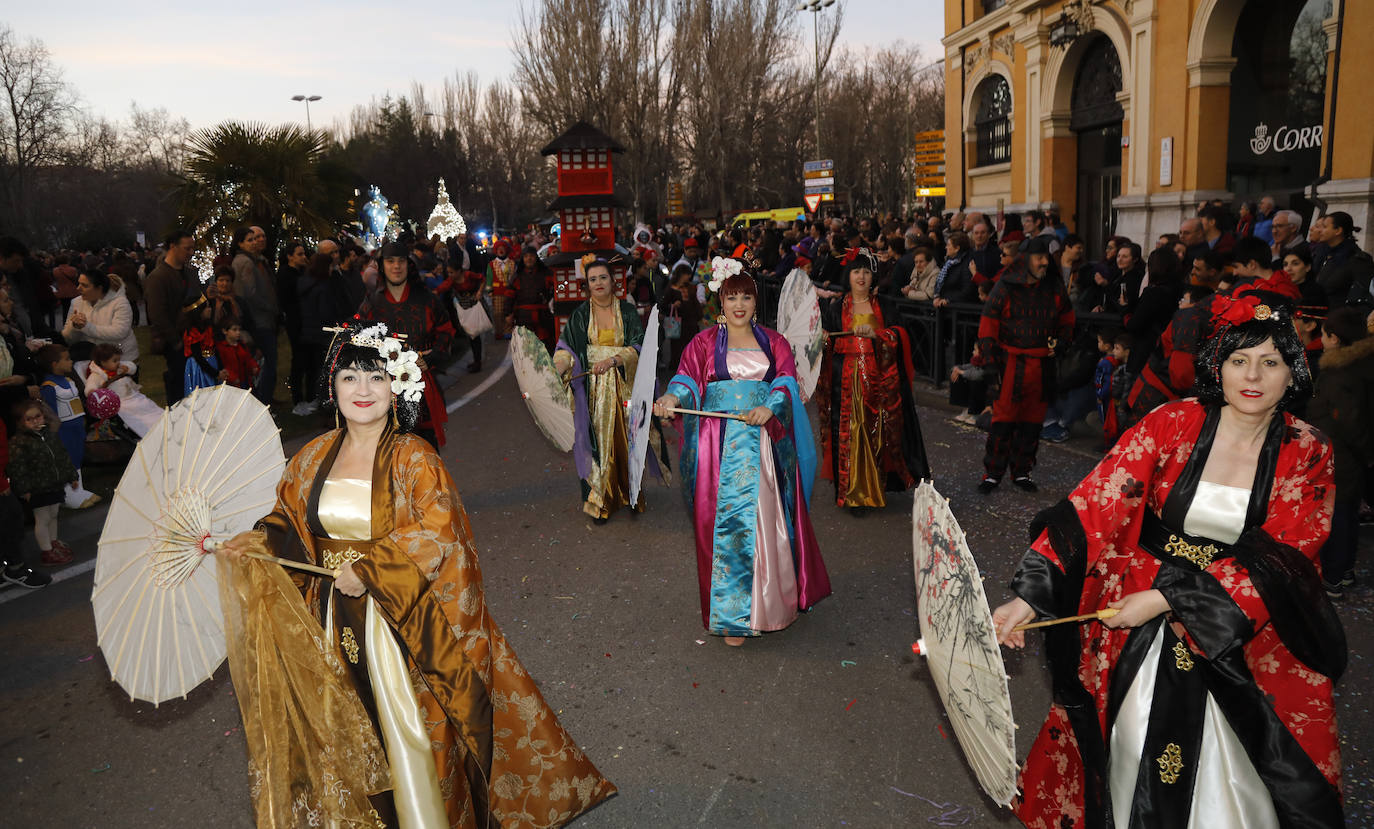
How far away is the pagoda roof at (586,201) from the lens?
1224 cm

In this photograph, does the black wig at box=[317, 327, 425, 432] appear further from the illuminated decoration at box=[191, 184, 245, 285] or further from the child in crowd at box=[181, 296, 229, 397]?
the illuminated decoration at box=[191, 184, 245, 285]

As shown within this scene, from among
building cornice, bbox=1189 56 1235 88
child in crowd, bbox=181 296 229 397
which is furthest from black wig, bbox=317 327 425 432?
building cornice, bbox=1189 56 1235 88

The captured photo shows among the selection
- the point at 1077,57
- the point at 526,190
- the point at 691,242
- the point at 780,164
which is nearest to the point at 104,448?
the point at 691,242

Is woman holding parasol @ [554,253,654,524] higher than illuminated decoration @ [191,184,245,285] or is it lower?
lower

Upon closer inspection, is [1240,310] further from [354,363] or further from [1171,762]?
[354,363]

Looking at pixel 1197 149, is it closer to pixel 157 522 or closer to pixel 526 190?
pixel 157 522

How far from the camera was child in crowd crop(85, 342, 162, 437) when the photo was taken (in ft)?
26.5

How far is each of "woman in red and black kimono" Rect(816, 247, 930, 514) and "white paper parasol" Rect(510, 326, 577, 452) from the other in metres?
1.94

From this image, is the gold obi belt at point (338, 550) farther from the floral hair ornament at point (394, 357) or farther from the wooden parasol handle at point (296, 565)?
the floral hair ornament at point (394, 357)

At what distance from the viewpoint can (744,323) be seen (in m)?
4.98

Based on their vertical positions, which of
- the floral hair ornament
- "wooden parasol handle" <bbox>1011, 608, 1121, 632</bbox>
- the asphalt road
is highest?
the floral hair ornament

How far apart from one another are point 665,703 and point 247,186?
12.7 meters

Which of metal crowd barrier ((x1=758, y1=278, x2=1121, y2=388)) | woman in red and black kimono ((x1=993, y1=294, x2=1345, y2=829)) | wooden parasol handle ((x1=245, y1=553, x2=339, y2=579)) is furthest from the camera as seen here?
metal crowd barrier ((x1=758, y1=278, x2=1121, y2=388))

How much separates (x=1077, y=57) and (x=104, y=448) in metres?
16.7
